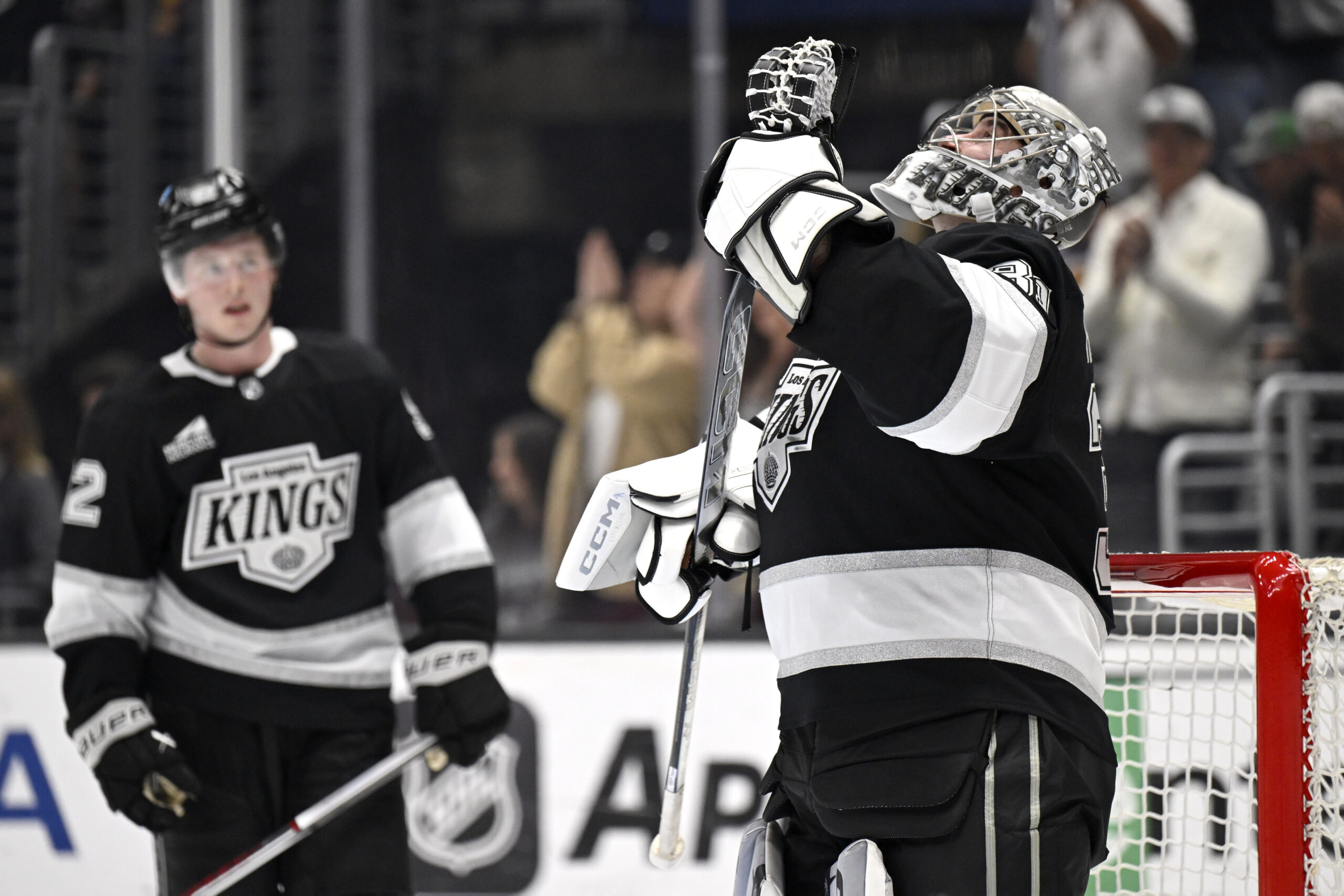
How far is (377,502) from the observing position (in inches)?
90.2

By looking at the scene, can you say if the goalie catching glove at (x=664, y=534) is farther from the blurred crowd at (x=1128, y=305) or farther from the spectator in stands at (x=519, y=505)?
the spectator in stands at (x=519, y=505)

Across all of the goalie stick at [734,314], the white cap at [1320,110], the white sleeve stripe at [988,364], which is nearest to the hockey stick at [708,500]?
the goalie stick at [734,314]

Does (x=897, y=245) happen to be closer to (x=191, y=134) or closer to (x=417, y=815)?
A: (x=417, y=815)

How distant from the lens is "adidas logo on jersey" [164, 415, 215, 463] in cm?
220

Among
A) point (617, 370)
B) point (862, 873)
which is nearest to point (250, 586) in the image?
point (862, 873)

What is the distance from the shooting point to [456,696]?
225cm

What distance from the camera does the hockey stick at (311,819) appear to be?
81.6 inches

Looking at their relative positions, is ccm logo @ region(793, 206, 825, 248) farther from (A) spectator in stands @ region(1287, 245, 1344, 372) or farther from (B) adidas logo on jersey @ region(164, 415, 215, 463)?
(A) spectator in stands @ region(1287, 245, 1344, 372)

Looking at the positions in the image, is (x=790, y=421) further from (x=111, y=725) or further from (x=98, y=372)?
(x=98, y=372)

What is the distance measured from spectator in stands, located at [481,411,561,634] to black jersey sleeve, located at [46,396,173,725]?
1616 mm

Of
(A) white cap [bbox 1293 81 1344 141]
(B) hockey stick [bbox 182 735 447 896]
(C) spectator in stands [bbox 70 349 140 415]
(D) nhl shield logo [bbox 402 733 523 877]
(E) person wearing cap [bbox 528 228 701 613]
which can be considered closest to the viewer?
(B) hockey stick [bbox 182 735 447 896]

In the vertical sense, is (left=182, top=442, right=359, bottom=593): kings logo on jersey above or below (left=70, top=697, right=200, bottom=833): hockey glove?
above

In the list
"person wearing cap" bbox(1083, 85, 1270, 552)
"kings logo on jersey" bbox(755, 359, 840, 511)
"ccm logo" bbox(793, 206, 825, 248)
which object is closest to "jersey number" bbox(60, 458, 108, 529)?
"kings logo on jersey" bbox(755, 359, 840, 511)

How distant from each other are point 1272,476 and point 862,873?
2485mm
